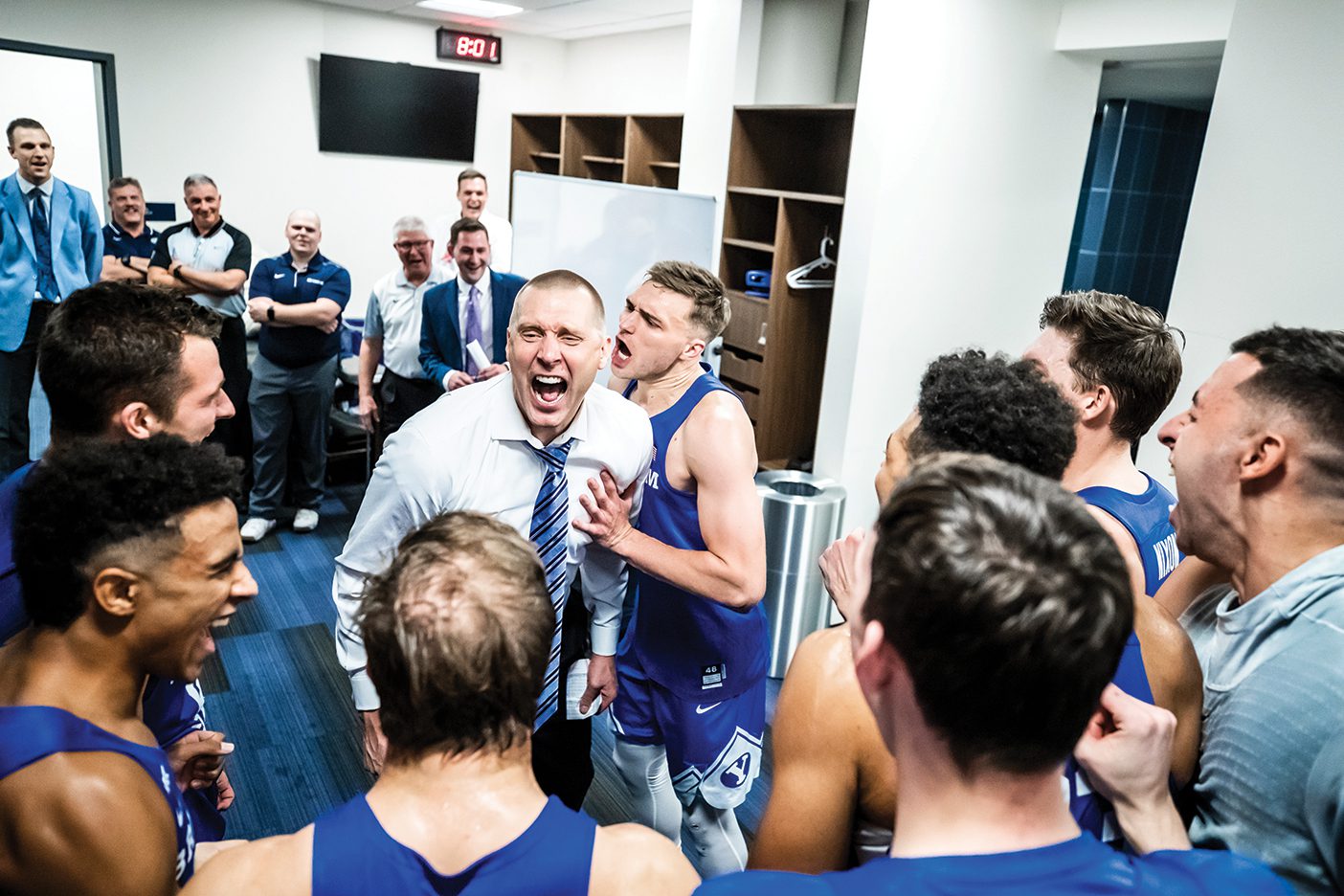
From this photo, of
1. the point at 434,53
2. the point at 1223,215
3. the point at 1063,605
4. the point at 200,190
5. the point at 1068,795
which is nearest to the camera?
the point at 1063,605

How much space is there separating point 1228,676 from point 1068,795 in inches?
14.5

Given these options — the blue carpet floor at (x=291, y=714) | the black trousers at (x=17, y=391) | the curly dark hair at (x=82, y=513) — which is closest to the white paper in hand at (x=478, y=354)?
the blue carpet floor at (x=291, y=714)

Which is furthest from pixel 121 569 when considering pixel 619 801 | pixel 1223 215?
pixel 1223 215

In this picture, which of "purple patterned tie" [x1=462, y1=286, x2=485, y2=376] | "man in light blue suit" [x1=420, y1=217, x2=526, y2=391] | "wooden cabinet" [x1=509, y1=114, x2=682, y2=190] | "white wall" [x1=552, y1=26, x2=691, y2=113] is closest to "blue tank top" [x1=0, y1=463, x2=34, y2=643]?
"man in light blue suit" [x1=420, y1=217, x2=526, y2=391]

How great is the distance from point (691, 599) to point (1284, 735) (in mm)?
1273

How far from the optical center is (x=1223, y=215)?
269 centimetres

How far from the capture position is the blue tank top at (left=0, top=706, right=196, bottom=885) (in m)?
0.99

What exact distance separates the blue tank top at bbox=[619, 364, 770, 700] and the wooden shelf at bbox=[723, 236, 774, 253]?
2.13m

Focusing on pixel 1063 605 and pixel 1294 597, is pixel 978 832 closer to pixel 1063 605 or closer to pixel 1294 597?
pixel 1063 605

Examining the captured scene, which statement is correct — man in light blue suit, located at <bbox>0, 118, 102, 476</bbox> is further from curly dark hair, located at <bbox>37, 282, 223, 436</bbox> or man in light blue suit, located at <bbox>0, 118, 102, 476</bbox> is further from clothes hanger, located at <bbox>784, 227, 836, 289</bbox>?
clothes hanger, located at <bbox>784, 227, 836, 289</bbox>

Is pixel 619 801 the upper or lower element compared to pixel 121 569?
lower

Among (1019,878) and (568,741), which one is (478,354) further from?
(1019,878)

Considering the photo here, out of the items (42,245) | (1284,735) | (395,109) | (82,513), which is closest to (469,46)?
(395,109)

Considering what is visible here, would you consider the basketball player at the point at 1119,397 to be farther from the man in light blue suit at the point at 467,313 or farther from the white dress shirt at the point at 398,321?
the white dress shirt at the point at 398,321
